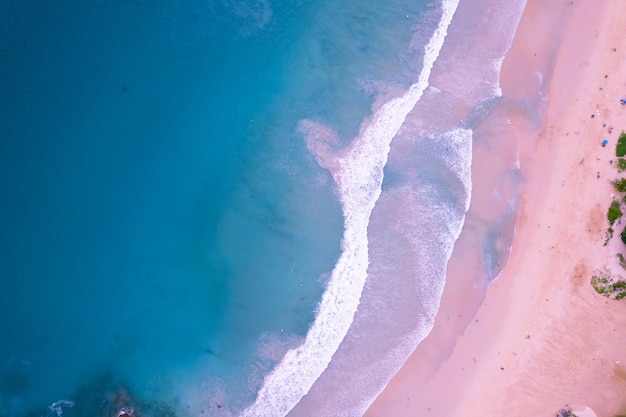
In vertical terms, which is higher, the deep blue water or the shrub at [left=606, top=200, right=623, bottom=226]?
the deep blue water

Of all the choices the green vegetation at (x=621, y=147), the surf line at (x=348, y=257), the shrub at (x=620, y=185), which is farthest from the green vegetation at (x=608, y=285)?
the surf line at (x=348, y=257)

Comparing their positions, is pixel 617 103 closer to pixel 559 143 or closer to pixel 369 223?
pixel 559 143

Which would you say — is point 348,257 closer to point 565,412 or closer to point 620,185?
point 565,412

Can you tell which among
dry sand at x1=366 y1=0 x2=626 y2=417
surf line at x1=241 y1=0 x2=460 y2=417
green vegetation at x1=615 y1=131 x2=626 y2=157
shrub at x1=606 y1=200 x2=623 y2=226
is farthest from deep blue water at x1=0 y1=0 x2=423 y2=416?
shrub at x1=606 y1=200 x2=623 y2=226

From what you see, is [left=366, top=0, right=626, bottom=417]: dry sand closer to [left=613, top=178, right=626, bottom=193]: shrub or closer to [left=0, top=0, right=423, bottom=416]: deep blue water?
[left=613, top=178, right=626, bottom=193]: shrub

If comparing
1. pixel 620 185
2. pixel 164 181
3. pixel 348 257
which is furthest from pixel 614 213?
pixel 164 181
